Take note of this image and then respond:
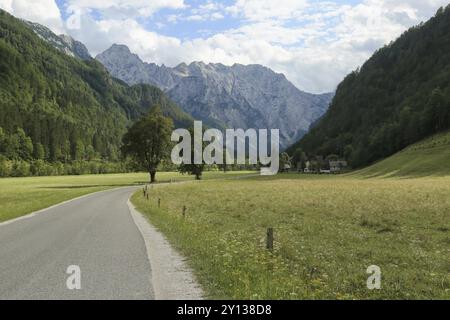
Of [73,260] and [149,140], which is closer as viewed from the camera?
[73,260]

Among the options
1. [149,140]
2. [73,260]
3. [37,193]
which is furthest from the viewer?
[149,140]

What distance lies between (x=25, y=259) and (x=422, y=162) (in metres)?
108

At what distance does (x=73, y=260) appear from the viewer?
49.0ft

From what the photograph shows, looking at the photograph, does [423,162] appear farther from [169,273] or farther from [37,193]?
[169,273]

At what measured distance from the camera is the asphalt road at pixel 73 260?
35.5 ft

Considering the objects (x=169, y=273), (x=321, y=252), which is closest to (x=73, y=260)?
(x=169, y=273)

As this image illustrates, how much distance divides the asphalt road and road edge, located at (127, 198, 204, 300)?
0.24 meters

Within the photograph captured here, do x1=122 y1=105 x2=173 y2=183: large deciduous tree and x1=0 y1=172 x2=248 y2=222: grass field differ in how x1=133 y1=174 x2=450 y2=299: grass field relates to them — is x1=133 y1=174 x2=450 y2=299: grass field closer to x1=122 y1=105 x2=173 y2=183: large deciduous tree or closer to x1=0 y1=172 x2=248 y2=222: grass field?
x1=0 y1=172 x2=248 y2=222: grass field

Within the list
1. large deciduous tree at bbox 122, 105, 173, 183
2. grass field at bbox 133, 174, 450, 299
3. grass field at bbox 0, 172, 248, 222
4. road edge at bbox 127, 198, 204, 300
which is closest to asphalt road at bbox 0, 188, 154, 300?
road edge at bbox 127, 198, 204, 300

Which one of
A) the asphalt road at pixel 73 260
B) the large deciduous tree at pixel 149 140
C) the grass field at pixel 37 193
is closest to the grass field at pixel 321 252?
the asphalt road at pixel 73 260

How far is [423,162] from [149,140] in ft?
214

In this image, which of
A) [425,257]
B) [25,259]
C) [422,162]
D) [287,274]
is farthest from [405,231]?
[422,162]

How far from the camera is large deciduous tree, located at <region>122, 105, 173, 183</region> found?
313ft

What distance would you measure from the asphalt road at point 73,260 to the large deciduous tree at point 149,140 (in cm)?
6973
